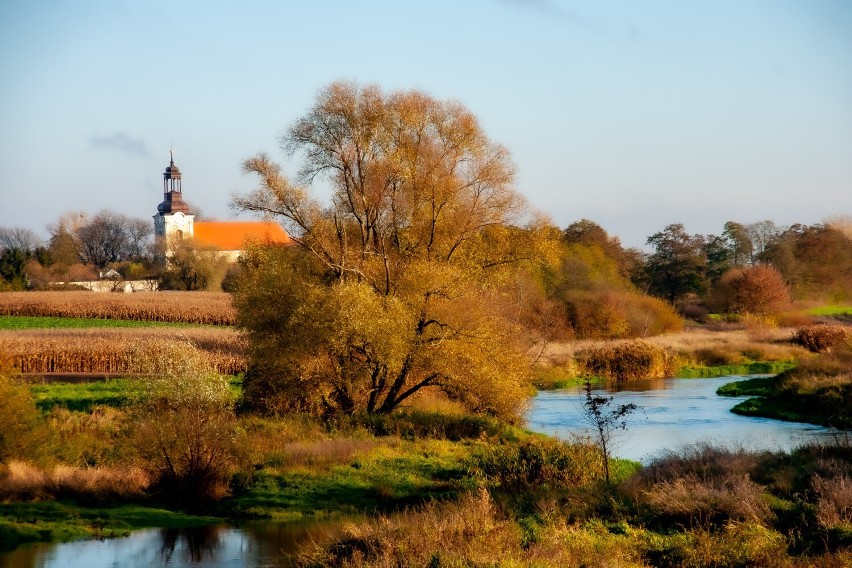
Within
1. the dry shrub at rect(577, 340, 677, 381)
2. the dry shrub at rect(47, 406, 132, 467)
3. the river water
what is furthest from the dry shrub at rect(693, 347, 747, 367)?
the dry shrub at rect(47, 406, 132, 467)

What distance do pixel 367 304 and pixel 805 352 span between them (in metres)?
39.0

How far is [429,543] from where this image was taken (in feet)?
50.1

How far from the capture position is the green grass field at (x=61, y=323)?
62.9 m

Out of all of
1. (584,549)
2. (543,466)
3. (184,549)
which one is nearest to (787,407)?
(543,466)

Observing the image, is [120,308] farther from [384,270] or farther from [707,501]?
[707,501]

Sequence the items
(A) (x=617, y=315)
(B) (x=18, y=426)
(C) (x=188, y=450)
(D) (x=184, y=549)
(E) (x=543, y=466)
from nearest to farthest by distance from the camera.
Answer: (D) (x=184, y=549) < (B) (x=18, y=426) < (C) (x=188, y=450) < (E) (x=543, y=466) < (A) (x=617, y=315)

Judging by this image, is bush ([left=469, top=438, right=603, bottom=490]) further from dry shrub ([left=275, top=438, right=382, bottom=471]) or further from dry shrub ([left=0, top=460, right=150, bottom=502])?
dry shrub ([left=0, top=460, right=150, bottom=502])

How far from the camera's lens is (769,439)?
3139cm

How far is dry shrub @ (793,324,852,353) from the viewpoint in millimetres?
59525

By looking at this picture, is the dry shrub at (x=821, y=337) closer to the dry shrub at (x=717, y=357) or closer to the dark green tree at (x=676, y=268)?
the dry shrub at (x=717, y=357)

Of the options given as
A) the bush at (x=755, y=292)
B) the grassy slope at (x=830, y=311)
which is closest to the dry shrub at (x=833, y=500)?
the bush at (x=755, y=292)

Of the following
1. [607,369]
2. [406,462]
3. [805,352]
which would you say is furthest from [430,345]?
[805,352]

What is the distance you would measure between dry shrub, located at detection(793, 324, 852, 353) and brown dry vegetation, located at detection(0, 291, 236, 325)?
38.7m

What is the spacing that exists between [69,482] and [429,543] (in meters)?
11.1
